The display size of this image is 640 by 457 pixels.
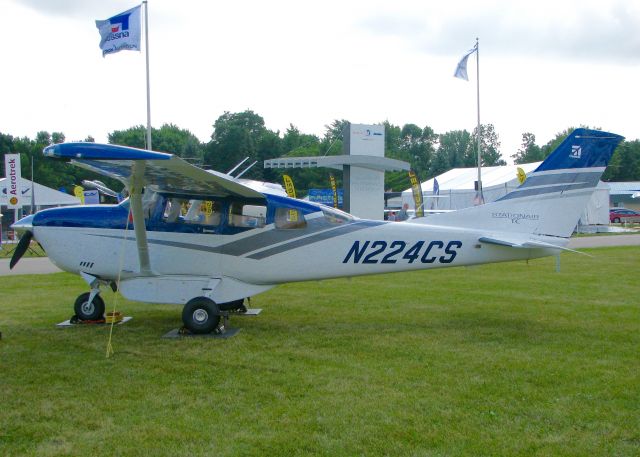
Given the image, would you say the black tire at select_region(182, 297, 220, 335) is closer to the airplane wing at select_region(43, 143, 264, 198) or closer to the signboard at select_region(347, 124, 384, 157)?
the airplane wing at select_region(43, 143, 264, 198)

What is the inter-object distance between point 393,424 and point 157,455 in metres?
1.74

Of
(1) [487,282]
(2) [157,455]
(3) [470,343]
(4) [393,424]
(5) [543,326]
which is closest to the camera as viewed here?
(2) [157,455]

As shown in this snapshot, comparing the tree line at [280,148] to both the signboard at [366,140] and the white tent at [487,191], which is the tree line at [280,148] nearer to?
the white tent at [487,191]

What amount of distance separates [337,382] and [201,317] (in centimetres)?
288

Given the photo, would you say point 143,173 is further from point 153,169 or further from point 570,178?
point 570,178

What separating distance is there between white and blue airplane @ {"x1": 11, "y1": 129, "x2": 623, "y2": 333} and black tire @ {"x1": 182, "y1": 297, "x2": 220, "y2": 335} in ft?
1.21

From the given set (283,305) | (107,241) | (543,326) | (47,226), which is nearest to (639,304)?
(543,326)

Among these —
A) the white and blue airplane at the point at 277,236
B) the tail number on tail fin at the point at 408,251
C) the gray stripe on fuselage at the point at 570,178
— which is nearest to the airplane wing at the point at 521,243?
the white and blue airplane at the point at 277,236

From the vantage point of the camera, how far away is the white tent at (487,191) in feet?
126

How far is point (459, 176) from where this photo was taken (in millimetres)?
46969

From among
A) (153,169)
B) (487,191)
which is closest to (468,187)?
(487,191)

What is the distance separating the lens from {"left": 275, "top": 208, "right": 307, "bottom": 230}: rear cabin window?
845 centimetres

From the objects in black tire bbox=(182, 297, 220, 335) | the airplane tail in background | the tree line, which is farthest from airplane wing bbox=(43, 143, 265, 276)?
the tree line

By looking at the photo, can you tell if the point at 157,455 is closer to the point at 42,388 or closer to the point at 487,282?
the point at 42,388
